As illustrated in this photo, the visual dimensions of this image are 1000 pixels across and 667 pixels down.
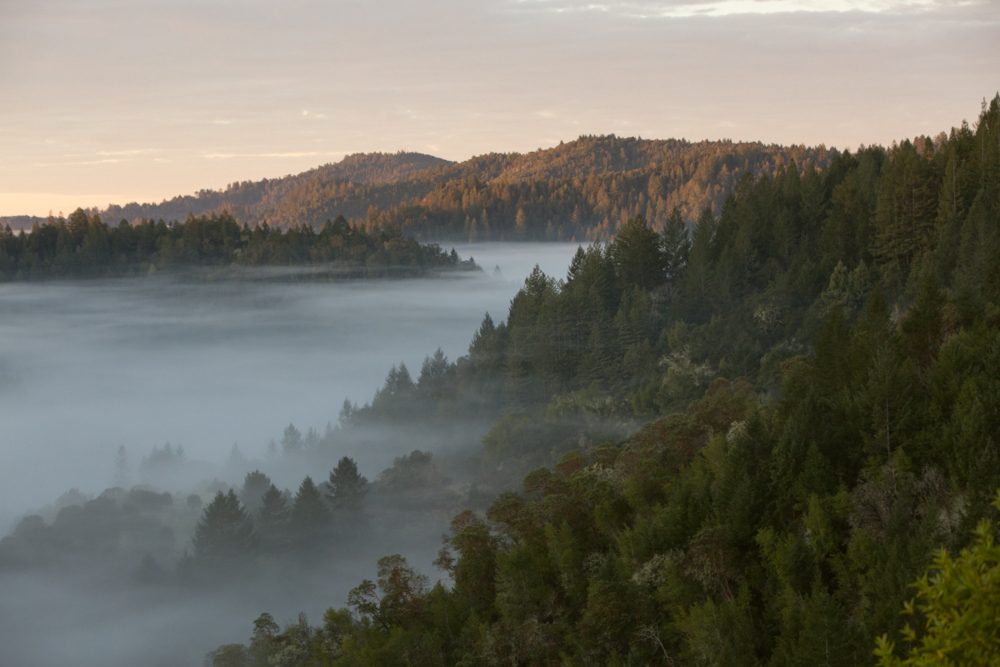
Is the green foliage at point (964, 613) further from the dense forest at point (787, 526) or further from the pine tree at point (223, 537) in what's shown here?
the pine tree at point (223, 537)

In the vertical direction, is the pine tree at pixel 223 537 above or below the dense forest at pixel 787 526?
below

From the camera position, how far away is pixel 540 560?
4047 centimetres

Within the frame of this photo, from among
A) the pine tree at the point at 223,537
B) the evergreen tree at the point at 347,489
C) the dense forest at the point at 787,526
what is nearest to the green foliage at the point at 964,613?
the dense forest at the point at 787,526

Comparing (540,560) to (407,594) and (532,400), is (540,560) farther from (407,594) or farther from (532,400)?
(532,400)

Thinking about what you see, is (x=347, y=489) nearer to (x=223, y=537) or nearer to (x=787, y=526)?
(x=223, y=537)

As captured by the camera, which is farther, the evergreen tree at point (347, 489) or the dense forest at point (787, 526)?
the evergreen tree at point (347, 489)

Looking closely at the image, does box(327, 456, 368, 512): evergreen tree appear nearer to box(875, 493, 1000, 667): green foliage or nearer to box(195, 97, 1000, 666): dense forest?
box(195, 97, 1000, 666): dense forest

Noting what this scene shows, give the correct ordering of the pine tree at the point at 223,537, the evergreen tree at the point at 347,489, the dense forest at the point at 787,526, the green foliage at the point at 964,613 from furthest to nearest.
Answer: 1. the evergreen tree at the point at 347,489
2. the pine tree at the point at 223,537
3. the dense forest at the point at 787,526
4. the green foliage at the point at 964,613

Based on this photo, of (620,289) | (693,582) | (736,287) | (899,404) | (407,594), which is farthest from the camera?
(620,289)

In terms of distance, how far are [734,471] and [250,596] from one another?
65.9 meters

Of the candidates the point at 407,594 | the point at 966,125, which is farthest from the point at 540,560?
→ the point at 966,125

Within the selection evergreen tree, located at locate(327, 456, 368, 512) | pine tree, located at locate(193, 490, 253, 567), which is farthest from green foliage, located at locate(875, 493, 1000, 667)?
pine tree, located at locate(193, 490, 253, 567)

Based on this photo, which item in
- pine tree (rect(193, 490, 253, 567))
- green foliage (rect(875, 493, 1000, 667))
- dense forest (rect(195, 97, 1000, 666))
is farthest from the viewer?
pine tree (rect(193, 490, 253, 567))

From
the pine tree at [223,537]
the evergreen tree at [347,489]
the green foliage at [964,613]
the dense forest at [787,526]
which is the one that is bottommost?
the pine tree at [223,537]
